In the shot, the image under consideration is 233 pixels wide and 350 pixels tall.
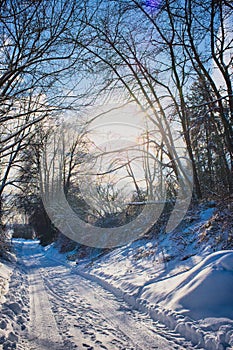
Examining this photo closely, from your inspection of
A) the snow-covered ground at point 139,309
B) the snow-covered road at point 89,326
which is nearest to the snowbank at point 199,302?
the snow-covered ground at point 139,309

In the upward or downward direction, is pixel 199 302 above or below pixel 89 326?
above

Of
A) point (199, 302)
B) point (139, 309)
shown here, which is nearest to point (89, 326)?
point (139, 309)

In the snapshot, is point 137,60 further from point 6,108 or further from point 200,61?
point 6,108

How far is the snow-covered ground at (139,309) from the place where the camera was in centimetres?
444

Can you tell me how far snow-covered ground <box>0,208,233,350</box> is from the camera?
4.44m

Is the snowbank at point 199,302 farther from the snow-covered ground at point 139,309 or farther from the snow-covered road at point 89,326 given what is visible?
the snow-covered road at point 89,326

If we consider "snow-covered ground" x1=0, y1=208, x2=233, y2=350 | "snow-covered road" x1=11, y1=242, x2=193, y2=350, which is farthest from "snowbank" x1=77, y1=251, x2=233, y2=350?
"snow-covered road" x1=11, y1=242, x2=193, y2=350

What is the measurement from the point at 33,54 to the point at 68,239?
20.3m

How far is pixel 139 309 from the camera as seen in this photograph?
21.2 ft

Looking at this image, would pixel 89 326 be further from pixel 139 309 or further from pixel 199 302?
pixel 199 302

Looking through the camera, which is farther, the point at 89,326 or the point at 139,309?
the point at 139,309

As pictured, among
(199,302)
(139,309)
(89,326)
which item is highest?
(199,302)

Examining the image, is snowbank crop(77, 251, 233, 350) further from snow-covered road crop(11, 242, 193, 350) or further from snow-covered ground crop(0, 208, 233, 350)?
snow-covered road crop(11, 242, 193, 350)

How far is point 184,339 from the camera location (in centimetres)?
452
